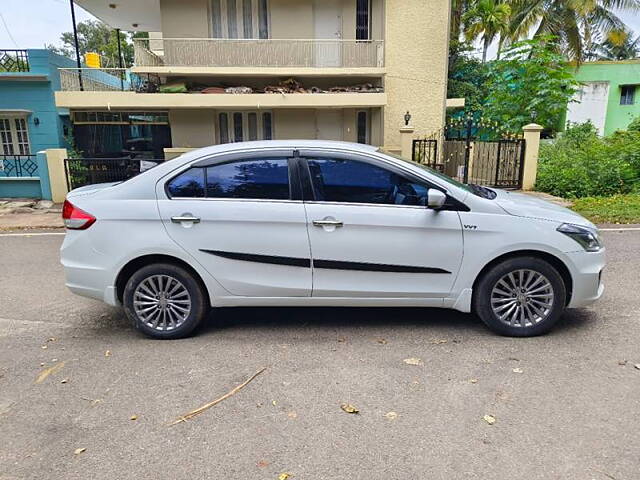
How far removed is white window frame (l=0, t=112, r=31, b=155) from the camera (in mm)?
17328

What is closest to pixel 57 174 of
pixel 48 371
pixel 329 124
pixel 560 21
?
pixel 329 124

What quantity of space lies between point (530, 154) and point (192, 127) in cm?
1214

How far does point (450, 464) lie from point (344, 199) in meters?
2.27

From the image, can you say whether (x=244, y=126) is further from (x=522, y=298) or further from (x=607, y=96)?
(x=607, y=96)

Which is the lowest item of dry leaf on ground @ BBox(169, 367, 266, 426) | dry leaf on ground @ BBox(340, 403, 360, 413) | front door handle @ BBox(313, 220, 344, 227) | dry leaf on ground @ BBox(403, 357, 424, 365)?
dry leaf on ground @ BBox(169, 367, 266, 426)

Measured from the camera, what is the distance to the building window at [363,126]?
1872 centimetres

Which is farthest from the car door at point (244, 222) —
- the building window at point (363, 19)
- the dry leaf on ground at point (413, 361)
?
the building window at point (363, 19)

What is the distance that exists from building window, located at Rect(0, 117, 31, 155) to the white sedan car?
53.8 ft

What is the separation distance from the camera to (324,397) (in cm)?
328

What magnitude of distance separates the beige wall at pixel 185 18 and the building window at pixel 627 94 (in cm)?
2349

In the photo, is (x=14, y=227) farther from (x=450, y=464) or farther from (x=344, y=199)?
(x=450, y=464)

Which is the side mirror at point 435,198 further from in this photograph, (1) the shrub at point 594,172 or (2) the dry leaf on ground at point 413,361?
(1) the shrub at point 594,172

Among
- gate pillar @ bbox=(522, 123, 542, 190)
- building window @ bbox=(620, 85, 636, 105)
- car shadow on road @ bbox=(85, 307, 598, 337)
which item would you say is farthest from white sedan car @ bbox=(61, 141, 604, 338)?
building window @ bbox=(620, 85, 636, 105)

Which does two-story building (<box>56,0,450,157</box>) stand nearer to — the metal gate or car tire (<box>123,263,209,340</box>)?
the metal gate
